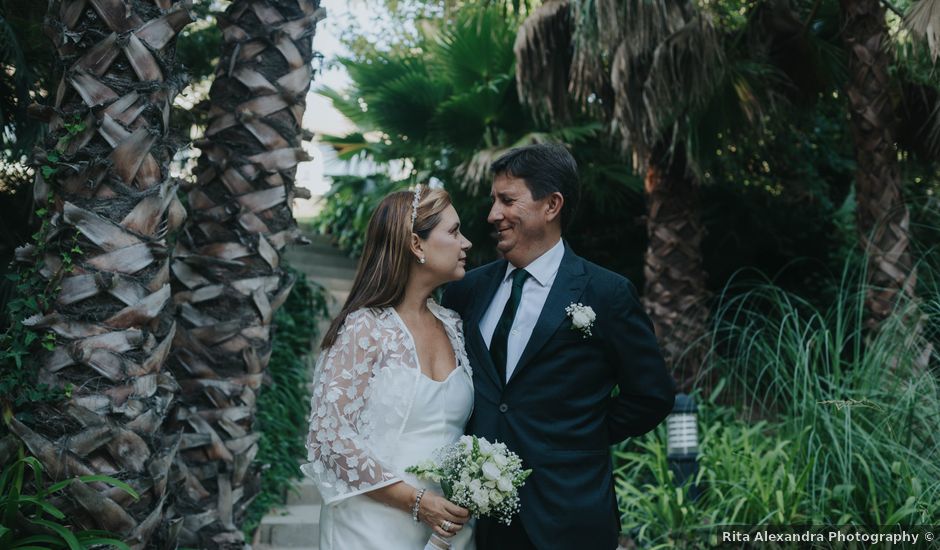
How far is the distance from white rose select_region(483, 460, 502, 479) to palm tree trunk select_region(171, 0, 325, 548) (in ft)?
5.35

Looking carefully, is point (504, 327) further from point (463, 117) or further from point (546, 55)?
point (463, 117)

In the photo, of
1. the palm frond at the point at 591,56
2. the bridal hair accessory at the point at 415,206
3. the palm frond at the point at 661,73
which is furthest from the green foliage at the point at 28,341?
the palm frond at the point at 661,73

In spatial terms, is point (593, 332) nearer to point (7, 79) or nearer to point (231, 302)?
point (231, 302)

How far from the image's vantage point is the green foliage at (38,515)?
2.94 metres

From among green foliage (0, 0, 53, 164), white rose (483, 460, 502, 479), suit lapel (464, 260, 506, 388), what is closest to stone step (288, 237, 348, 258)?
green foliage (0, 0, 53, 164)

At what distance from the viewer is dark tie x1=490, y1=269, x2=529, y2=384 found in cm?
329

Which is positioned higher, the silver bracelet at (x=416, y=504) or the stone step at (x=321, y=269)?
the silver bracelet at (x=416, y=504)

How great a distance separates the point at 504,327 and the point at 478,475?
27.9 inches

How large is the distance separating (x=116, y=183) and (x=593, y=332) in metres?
1.84

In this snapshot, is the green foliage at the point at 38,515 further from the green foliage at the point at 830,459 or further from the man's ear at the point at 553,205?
the green foliage at the point at 830,459

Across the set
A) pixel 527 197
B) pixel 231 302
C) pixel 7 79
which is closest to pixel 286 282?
pixel 231 302

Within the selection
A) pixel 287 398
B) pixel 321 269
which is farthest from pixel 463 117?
pixel 321 269

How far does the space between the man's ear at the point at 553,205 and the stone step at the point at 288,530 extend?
322cm

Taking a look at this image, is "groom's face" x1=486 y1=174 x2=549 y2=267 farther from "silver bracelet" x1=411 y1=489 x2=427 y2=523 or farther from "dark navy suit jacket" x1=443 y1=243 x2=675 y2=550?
"silver bracelet" x1=411 y1=489 x2=427 y2=523
